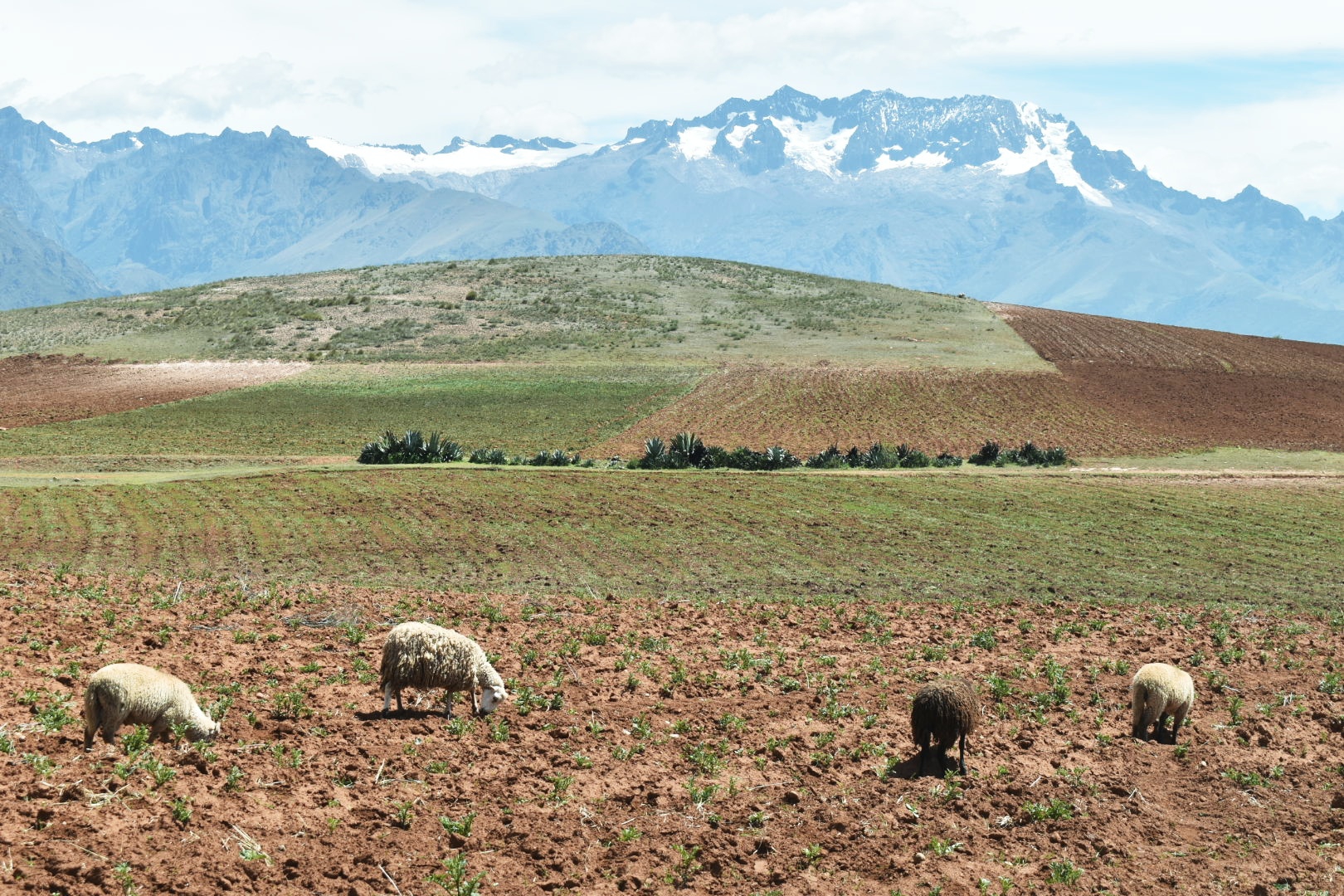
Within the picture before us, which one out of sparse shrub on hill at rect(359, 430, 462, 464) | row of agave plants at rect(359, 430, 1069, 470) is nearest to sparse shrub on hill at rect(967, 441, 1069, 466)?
row of agave plants at rect(359, 430, 1069, 470)

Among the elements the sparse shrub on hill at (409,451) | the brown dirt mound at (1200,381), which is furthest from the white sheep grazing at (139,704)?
the brown dirt mound at (1200,381)

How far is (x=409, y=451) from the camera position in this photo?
163 ft

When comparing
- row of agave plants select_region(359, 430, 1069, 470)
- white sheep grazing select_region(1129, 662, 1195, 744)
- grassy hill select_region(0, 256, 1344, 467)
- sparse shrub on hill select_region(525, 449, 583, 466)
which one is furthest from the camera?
grassy hill select_region(0, 256, 1344, 467)

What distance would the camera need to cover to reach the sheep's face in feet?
49.9

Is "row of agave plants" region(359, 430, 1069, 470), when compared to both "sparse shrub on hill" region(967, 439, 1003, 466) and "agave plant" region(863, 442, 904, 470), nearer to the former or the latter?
"agave plant" region(863, 442, 904, 470)

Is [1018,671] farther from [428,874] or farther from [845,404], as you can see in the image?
[845,404]

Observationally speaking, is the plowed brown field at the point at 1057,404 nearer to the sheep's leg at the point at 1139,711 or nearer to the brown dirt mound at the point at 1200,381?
the brown dirt mound at the point at 1200,381

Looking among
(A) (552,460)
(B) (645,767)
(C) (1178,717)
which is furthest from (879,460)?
(B) (645,767)

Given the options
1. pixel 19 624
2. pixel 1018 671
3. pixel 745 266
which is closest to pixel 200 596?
pixel 19 624

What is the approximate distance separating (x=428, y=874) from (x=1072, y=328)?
10536 centimetres

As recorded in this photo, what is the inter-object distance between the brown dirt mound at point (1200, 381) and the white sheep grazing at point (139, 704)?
→ 58.2 meters

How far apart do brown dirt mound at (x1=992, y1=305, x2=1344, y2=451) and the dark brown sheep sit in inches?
2067

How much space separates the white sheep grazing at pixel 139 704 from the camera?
12523 mm

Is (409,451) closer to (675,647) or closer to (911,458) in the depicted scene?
(911,458)
